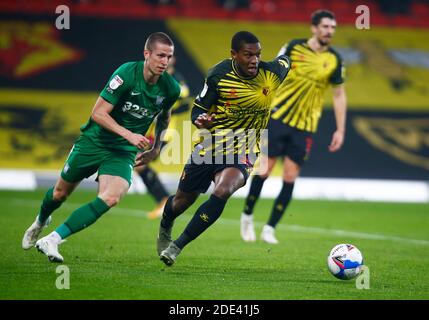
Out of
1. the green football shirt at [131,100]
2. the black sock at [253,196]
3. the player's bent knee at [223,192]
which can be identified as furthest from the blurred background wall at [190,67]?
the player's bent knee at [223,192]

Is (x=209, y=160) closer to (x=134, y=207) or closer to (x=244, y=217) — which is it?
(x=244, y=217)

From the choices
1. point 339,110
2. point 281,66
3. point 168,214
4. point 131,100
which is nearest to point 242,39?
point 281,66

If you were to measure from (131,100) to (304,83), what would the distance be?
3713 mm

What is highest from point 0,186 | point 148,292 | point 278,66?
point 278,66

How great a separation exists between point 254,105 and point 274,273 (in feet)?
5.26

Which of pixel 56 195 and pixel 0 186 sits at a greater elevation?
pixel 56 195

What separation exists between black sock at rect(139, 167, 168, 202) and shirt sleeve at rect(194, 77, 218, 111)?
517 cm

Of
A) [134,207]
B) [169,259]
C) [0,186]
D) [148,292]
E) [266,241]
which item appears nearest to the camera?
[148,292]

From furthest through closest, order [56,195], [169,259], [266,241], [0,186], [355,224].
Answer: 1. [0,186]
2. [355,224]
3. [266,241]
4. [56,195]
5. [169,259]

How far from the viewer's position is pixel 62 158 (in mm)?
18688

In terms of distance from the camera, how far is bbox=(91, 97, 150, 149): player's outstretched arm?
8.28 m

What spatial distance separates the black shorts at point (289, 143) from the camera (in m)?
11.7

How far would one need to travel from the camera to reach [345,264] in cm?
831

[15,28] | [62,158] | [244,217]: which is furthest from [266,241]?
[15,28]
